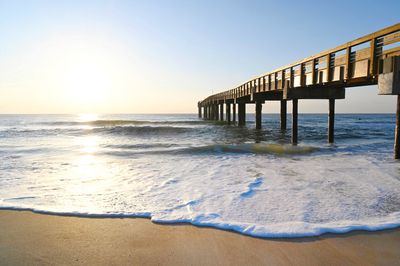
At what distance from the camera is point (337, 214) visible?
13.9 feet

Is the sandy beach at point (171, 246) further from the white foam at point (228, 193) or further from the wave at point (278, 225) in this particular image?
the white foam at point (228, 193)

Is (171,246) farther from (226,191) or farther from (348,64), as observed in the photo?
(348,64)

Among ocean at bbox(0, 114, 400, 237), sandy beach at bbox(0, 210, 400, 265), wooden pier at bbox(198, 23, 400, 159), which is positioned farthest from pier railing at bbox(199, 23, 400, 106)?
sandy beach at bbox(0, 210, 400, 265)

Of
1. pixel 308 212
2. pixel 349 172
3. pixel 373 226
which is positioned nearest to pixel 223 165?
pixel 349 172

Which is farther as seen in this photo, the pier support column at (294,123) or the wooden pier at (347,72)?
the pier support column at (294,123)

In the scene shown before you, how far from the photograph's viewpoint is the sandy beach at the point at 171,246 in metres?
2.90

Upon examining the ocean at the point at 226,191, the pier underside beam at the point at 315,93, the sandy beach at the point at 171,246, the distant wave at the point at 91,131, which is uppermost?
the pier underside beam at the point at 315,93

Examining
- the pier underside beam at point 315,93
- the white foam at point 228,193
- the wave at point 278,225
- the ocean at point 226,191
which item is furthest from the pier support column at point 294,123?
the wave at point 278,225

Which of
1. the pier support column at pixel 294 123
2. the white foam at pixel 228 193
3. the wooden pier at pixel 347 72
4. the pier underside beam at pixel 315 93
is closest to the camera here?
the white foam at pixel 228 193

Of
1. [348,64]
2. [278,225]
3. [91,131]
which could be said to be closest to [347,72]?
[348,64]

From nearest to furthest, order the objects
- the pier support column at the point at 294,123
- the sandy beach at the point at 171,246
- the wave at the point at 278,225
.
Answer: the sandy beach at the point at 171,246, the wave at the point at 278,225, the pier support column at the point at 294,123

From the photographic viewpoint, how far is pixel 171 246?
Result: 3229 millimetres

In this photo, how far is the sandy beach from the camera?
9.53 ft

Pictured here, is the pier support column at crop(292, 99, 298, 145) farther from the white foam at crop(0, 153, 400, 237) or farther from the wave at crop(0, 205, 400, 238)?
the wave at crop(0, 205, 400, 238)
